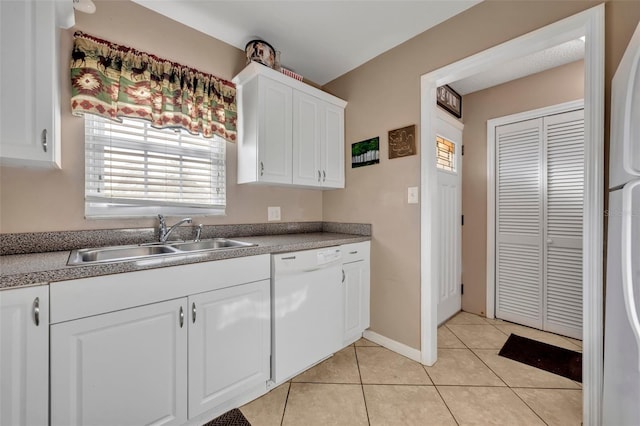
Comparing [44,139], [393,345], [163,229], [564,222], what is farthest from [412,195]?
[44,139]

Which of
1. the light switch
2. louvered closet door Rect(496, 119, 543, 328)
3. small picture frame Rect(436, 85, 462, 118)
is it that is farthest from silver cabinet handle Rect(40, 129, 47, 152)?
louvered closet door Rect(496, 119, 543, 328)

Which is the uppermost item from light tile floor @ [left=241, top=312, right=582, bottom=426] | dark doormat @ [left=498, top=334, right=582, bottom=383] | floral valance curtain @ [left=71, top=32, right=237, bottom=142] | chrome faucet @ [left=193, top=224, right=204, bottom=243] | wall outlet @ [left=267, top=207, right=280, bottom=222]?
floral valance curtain @ [left=71, top=32, right=237, bottom=142]

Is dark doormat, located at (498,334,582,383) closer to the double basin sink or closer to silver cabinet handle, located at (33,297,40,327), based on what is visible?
the double basin sink

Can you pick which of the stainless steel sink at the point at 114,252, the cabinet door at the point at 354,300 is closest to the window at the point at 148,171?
the stainless steel sink at the point at 114,252

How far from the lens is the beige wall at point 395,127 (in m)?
1.72

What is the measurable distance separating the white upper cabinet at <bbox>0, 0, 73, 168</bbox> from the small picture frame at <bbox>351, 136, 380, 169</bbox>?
206 cm

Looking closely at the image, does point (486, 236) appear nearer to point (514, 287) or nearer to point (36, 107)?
point (514, 287)

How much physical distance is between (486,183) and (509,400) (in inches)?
79.5

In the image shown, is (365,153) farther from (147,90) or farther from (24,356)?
(24,356)

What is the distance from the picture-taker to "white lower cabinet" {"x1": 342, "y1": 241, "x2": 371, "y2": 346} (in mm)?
2143

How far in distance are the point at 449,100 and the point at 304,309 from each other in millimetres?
2573

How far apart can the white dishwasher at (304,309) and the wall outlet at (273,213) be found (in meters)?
0.74

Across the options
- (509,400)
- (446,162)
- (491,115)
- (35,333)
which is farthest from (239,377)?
(491,115)

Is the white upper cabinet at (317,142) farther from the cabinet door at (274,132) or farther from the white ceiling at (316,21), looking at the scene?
the white ceiling at (316,21)
